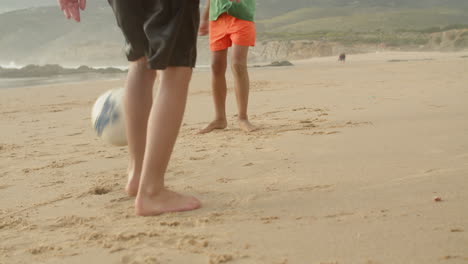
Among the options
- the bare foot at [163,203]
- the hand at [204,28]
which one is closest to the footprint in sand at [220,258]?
the bare foot at [163,203]

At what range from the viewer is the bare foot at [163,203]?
76.1 inches

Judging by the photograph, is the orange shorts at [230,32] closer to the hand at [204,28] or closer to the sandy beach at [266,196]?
the hand at [204,28]

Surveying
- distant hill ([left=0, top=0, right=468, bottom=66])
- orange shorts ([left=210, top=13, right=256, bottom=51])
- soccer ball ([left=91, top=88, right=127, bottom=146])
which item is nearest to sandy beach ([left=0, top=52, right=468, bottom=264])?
soccer ball ([left=91, top=88, right=127, bottom=146])

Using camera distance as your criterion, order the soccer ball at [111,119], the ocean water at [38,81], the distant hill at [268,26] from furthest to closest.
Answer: the distant hill at [268,26]
the ocean water at [38,81]
the soccer ball at [111,119]

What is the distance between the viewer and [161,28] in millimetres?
1899

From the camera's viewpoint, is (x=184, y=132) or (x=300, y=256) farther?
(x=184, y=132)

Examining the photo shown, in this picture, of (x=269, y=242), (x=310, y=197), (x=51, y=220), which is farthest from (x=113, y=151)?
(x=269, y=242)

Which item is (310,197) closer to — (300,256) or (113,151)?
(300,256)

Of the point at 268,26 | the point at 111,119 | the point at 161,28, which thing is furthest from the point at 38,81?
the point at 268,26

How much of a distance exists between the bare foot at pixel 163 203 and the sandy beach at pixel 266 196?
0.05m

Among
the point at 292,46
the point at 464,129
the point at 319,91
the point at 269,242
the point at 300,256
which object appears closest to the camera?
the point at 300,256

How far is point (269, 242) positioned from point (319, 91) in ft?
19.1

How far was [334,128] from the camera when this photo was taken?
386cm

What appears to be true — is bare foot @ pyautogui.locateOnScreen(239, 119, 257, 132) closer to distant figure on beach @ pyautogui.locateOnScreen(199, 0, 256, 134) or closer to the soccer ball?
distant figure on beach @ pyautogui.locateOnScreen(199, 0, 256, 134)
